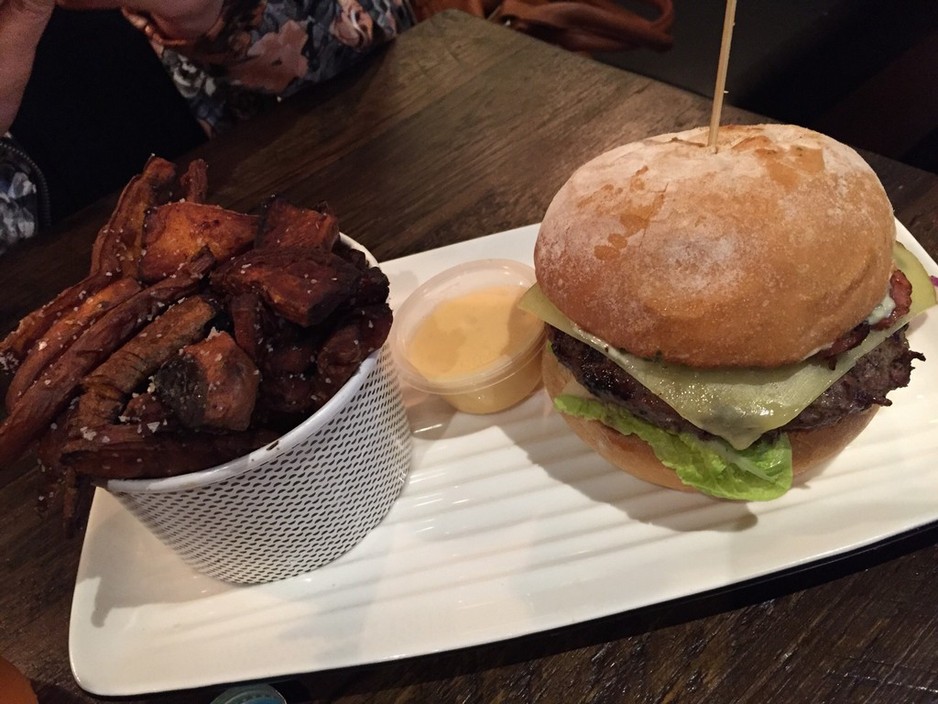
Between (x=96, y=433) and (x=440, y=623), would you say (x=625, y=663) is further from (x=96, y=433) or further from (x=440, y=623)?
(x=96, y=433)

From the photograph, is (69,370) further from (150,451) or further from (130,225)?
(130,225)

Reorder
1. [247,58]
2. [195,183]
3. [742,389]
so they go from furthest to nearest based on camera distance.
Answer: [247,58], [195,183], [742,389]

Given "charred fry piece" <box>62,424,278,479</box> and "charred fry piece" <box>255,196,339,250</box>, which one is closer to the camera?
"charred fry piece" <box>62,424,278,479</box>

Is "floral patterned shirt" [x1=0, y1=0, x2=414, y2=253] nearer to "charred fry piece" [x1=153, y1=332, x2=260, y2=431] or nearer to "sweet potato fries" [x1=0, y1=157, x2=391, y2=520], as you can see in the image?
"sweet potato fries" [x1=0, y1=157, x2=391, y2=520]

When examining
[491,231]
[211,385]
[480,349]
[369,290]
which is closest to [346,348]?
[369,290]

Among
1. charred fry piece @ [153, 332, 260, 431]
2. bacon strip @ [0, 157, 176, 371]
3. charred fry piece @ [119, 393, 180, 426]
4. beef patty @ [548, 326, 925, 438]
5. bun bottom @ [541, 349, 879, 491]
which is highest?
bacon strip @ [0, 157, 176, 371]

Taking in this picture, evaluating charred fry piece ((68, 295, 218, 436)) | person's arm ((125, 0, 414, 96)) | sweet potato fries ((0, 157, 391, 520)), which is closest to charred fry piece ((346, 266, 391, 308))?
sweet potato fries ((0, 157, 391, 520))
